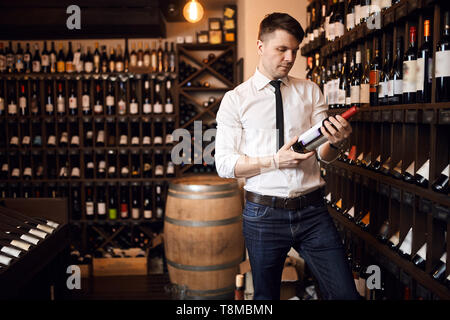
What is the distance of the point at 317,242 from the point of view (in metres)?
1.76

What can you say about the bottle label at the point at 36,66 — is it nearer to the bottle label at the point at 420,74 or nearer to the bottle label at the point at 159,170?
the bottle label at the point at 159,170

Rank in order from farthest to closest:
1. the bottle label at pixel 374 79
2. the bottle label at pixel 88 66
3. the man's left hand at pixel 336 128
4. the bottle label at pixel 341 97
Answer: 1. the bottle label at pixel 88 66
2. the bottle label at pixel 341 97
3. the bottle label at pixel 374 79
4. the man's left hand at pixel 336 128

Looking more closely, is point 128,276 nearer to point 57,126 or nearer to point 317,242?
point 57,126

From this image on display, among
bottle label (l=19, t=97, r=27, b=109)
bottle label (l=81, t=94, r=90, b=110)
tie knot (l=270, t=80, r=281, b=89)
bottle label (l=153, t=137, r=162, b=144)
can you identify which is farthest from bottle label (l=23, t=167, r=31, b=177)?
tie knot (l=270, t=80, r=281, b=89)

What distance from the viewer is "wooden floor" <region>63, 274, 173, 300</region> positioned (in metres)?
4.00

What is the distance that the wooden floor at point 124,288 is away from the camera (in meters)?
4.00

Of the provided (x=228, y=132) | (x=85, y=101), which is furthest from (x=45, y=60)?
(x=228, y=132)

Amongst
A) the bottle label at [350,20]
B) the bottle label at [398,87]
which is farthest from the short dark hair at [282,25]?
the bottle label at [350,20]

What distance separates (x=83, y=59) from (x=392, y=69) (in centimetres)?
398

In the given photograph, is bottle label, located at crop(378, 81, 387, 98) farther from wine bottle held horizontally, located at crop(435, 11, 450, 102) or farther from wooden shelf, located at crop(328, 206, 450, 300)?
wooden shelf, located at crop(328, 206, 450, 300)

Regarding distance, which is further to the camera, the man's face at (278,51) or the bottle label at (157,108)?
the bottle label at (157,108)

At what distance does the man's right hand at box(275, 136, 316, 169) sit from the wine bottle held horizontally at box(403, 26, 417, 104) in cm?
55

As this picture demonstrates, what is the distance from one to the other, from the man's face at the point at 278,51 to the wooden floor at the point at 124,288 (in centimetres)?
267
